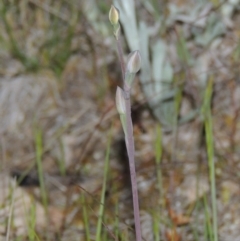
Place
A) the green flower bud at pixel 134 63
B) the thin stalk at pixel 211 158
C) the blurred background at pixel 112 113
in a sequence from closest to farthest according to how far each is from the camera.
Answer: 1. the green flower bud at pixel 134 63
2. the thin stalk at pixel 211 158
3. the blurred background at pixel 112 113

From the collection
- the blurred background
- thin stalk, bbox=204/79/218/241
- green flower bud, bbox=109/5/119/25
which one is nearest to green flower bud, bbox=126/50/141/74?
green flower bud, bbox=109/5/119/25

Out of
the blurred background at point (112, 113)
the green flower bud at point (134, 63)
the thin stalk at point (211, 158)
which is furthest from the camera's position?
the blurred background at point (112, 113)

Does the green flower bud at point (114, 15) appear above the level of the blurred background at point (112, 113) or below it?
below

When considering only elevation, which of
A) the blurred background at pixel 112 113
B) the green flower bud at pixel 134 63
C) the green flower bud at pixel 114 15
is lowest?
the green flower bud at pixel 134 63

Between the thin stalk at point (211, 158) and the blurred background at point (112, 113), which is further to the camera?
the blurred background at point (112, 113)

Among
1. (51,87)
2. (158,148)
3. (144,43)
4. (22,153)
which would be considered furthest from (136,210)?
(51,87)

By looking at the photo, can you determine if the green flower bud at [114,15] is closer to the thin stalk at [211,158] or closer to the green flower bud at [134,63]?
the green flower bud at [134,63]

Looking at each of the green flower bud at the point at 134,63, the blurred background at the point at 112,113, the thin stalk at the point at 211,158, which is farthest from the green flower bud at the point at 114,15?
the blurred background at the point at 112,113

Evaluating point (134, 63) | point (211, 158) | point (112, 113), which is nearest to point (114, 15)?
point (134, 63)

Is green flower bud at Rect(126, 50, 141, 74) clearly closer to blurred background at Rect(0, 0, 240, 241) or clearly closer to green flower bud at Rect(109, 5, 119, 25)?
green flower bud at Rect(109, 5, 119, 25)
